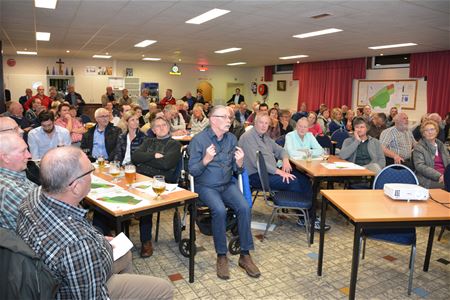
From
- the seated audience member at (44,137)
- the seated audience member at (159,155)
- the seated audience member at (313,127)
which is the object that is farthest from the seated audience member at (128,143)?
the seated audience member at (313,127)

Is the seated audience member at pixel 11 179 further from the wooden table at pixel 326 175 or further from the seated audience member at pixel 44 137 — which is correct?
the wooden table at pixel 326 175

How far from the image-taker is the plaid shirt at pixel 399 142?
5336 millimetres

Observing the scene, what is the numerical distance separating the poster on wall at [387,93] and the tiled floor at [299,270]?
8188 millimetres

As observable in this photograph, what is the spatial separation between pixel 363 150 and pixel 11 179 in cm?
403

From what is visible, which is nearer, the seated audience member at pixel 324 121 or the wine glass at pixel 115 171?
Result: the wine glass at pixel 115 171

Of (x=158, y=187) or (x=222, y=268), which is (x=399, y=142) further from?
(x=158, y=187)

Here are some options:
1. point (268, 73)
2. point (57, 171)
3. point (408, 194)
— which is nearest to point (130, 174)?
point (57, 171)

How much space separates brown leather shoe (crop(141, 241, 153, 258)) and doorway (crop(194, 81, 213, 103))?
585 inches

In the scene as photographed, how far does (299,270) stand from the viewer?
10.7 feet

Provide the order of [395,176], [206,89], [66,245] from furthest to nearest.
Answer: [206,89]
[395,176]
[66,245]

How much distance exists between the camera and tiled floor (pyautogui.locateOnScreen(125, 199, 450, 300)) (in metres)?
2.89

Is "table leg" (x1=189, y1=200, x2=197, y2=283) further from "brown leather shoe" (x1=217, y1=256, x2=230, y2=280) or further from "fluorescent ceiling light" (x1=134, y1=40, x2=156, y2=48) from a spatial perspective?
"fluorescent ceiling light" (x1=134, y1=40, x2=156, y2=48)

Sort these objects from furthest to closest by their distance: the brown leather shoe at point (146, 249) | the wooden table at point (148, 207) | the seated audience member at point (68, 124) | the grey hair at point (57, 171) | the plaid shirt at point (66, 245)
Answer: the seated audience member at point (68, 124)
the brown leather shoe at point (146, 249)
the wooden table at point (148, 207)
the grey hair at point (57, 171)
the plaid shirt at point (66, 245)

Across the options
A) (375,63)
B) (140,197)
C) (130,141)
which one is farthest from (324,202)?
(375,63)
